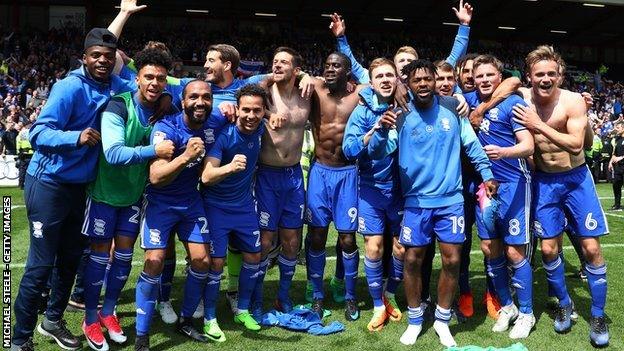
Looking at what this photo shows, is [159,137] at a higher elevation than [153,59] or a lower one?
lower

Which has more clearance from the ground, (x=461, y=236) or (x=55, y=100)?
(x=55, y=100)

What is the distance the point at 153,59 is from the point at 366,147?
5.97 ft

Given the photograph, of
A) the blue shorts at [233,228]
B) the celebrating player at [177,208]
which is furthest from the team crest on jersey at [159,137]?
the blue shorts at [233,228]

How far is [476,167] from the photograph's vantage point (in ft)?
15.8

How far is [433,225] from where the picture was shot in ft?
15.8

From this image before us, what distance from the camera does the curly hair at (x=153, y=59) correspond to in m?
4.37

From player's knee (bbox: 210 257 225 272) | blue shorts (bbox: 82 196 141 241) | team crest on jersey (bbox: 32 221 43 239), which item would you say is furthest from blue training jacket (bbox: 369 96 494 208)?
team crest on jersey (bbox: 32 221 43 239)

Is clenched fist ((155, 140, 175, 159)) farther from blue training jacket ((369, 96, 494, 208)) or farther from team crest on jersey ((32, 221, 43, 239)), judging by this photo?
blue training jacket ((369, 96, 494, 208))

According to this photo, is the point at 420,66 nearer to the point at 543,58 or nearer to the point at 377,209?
the point at 543,58

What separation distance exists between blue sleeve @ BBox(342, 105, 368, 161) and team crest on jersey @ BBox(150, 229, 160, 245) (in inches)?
66.0

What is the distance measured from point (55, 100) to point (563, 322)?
14.9 feet

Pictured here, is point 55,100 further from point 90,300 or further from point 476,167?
point 476,167

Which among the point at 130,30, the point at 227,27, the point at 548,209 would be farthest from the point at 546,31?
the point at 548,209

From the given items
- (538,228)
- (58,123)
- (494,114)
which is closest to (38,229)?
(58,123)
